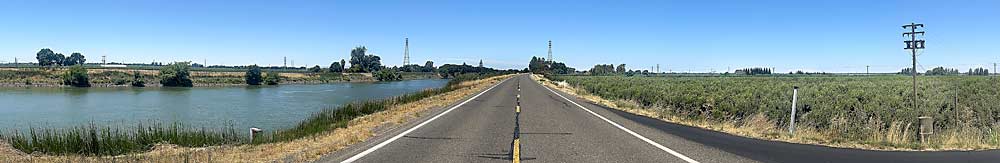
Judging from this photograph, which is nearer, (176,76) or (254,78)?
(176,76)

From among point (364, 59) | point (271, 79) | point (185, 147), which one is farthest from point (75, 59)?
point (185, 147)

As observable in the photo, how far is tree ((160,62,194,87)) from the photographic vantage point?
74.9 meters

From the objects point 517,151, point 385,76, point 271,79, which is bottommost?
point 517,151

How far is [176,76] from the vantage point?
75812 mm

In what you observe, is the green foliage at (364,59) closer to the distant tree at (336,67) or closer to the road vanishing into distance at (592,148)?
the distant tree at (336,67)

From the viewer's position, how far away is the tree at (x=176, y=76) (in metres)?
74.9

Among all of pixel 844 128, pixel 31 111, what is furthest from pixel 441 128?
pixel 31 111

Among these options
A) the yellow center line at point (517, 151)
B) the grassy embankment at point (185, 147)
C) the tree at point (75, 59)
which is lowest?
the grassy embankment at point (185, 147)

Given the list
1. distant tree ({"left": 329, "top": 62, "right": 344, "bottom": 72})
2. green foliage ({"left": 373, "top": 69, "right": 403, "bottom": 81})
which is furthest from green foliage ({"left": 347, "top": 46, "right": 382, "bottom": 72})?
green foliage ({"left": 373, "top": 69, "right": 403, "bottom": 81})

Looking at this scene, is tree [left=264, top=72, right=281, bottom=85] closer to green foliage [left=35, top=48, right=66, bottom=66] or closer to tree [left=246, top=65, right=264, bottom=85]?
tree [left=246, top=65, right=264, bottom=85]

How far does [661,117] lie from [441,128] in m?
6.85

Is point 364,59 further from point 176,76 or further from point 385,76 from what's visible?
point 176,76

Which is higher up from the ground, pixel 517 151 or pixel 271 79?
pixel 271 79

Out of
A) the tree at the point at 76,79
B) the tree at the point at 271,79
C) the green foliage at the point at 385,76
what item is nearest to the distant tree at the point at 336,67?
the green foliage at the point at 385,76
